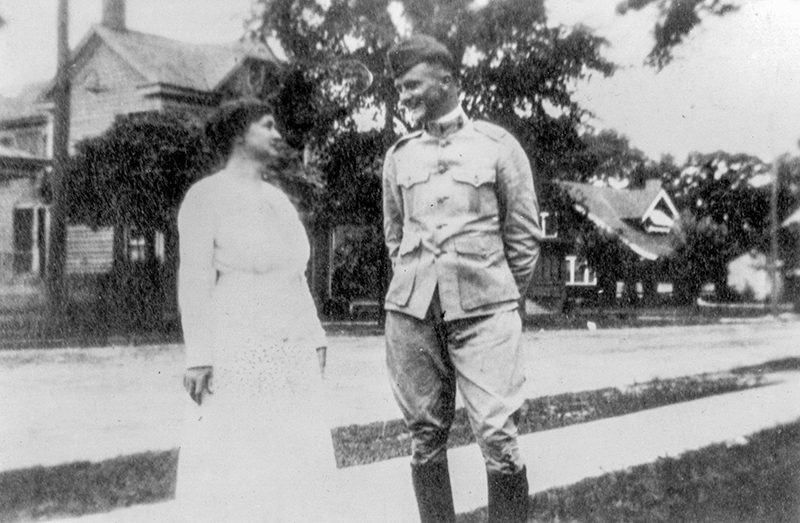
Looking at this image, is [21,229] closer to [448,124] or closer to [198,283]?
[198,283]

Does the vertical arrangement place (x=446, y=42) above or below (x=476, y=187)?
above

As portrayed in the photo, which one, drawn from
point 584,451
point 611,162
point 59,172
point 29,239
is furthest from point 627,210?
point 29,239

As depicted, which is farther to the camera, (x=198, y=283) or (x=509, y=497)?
(x=198, y=283)

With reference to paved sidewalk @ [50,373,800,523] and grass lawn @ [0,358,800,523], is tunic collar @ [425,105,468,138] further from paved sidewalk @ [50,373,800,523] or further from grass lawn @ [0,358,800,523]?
paved sidewalk @ [50,373,800,523]

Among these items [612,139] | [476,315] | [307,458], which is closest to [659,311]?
[612,139]

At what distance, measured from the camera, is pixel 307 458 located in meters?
3.19

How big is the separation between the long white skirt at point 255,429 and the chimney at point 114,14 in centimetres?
125

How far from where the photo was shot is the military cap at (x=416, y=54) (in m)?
3.05

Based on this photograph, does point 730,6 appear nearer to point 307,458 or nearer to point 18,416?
point 307,458

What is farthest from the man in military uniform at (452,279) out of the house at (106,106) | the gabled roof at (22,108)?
the gabled roof at (22,108)

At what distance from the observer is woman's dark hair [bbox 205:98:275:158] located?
3.16m

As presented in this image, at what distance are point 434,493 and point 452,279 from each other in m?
0.75

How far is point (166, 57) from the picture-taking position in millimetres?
3459

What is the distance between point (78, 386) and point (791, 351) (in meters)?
3.51
